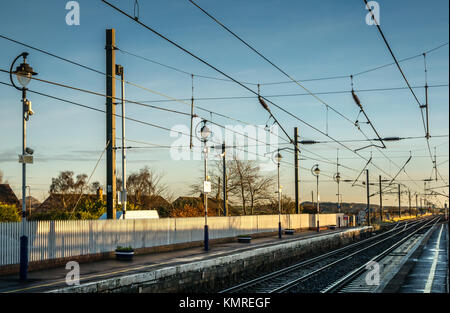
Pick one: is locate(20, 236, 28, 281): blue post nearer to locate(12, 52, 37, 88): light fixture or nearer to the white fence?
the white fence

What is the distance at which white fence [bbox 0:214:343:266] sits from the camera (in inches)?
661

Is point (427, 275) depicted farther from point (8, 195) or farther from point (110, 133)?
point (8, 195)

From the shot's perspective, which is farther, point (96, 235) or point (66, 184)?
point (66, 184)

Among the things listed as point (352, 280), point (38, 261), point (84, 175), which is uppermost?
point (84, 175)

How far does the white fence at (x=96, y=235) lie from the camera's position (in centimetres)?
1678

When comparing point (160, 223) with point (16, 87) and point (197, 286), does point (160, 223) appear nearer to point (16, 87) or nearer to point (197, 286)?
point (197, 286)

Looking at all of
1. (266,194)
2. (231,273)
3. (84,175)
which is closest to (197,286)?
(231,273)

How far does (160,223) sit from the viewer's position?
25.6m

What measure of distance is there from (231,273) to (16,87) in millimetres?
11406

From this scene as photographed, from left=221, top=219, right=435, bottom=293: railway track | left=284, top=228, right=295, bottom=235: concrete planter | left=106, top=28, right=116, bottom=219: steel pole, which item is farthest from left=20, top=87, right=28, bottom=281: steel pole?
left=284, top=228, right=295, bottom=235: concrete planter

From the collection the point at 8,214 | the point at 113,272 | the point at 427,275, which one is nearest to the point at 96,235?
the point at 113,272

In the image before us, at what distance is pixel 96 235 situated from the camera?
2097 centimetres

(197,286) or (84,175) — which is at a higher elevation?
(84,175)

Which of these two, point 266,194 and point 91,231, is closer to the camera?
point 91,231
